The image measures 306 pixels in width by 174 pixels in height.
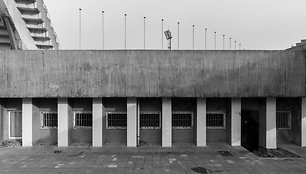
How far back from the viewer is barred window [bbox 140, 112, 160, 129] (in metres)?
19.2

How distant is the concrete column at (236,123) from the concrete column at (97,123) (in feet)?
30.9

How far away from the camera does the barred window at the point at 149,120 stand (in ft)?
63.1

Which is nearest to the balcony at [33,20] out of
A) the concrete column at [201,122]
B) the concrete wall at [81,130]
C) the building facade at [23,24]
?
the building facade at [23,24]

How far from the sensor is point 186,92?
17812mm

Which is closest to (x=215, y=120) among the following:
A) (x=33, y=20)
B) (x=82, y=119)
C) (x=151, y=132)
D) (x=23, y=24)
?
(x=151, y=132)

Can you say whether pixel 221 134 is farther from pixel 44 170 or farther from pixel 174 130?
pixel 44 170

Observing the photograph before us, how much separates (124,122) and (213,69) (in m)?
7.54

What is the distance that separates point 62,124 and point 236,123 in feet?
41.0

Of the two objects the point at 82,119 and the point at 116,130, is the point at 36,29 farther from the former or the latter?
the point at 116,130

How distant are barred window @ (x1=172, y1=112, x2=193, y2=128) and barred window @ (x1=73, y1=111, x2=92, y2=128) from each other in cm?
632

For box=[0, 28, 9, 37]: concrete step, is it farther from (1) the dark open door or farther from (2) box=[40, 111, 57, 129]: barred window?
(2) box=[40, 111, 57, 129]: barred window

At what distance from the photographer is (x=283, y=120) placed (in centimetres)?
1975

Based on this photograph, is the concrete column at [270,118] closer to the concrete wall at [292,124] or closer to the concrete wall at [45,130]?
Answer: the concrete wall at [292,124]

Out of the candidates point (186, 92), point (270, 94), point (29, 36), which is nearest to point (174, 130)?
point (186, 92)
